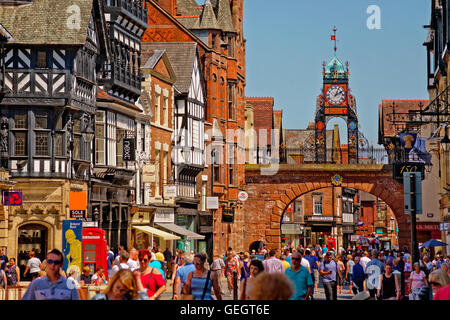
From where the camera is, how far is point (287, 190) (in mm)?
63875

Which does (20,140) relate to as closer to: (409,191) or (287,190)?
(409,191)

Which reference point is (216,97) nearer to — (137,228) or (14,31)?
(137,228)

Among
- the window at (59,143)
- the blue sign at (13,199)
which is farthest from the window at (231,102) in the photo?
the blue sign at (13,199)

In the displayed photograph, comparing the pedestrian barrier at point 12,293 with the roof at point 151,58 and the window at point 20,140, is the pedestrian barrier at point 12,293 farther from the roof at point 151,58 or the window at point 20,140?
the roof at point 151,58

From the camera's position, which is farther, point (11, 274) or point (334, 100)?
point (334, 100)

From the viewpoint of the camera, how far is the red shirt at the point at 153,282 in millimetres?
13973

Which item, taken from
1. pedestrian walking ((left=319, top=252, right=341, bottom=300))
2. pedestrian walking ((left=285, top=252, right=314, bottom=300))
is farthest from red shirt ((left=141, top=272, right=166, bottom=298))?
pedestrian walking ((left=319, top=252, right=341, bottom=300))

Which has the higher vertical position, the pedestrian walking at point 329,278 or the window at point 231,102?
the window at point 231,102

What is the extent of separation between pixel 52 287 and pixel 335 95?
59569 millimetres

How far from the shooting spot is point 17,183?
3288 cm

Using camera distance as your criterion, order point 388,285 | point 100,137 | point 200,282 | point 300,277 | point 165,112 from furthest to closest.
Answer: point 165,112 < point 100,137 < point 388,285 < point 300,277 < point 200,282

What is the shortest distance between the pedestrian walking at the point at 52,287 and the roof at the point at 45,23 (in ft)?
76.9

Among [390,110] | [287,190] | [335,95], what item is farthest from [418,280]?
[390,110]

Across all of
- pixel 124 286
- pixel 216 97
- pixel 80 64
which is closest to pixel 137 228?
pixel 80 64
